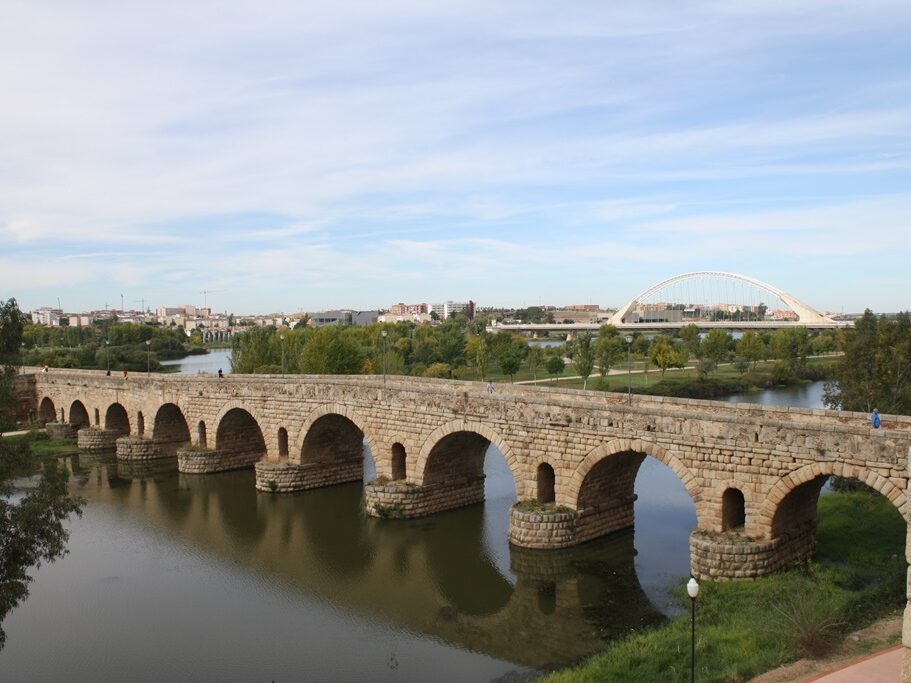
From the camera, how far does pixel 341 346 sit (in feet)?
142

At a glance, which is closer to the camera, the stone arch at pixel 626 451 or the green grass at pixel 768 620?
the green grass at pixel 768 620

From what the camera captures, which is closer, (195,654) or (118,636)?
(195,654)

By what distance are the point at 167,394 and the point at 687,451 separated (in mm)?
22280

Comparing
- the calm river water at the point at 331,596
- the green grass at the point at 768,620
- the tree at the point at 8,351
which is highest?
the tree at the point at 8,351

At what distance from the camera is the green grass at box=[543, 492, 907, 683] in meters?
10.7

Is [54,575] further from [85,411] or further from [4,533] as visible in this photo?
[85,411]

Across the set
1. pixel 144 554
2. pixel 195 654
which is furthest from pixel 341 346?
pixel 195 654

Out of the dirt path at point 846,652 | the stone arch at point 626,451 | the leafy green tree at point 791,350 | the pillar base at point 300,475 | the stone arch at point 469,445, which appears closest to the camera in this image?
the dirt path at point 846,652

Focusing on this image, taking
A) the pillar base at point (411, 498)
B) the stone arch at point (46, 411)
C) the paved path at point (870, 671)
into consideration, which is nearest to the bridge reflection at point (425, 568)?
the pillar base at point (411, 498)

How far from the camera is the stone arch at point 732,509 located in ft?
47.8

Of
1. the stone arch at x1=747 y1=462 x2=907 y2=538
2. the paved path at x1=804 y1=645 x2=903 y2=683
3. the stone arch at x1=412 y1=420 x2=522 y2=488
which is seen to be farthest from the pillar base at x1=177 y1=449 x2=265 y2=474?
the paved path at x1=804 y1=645 x2=903 y2=683

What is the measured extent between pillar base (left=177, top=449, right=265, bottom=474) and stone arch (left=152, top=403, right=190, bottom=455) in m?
3.25

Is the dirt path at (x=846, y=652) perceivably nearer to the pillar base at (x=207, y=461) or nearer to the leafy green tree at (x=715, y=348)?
the pillar base at (x=207, y=461)

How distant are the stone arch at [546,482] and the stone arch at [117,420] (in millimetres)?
24026
